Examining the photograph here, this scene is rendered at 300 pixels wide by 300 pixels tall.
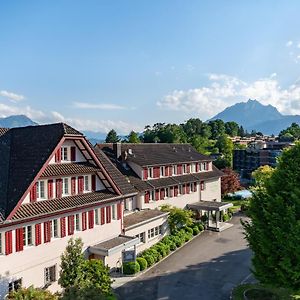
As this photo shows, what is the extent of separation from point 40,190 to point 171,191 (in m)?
22.2

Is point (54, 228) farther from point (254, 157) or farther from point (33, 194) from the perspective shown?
point (254, 157)

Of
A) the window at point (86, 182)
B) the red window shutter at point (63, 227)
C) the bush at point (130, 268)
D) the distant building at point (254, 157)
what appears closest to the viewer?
the red window shutter at point (63, 227)

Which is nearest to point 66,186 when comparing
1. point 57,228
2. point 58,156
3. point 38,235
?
point 58,156

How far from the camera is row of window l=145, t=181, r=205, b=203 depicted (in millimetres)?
40938

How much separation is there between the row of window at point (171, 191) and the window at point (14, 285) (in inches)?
773

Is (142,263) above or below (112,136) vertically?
below

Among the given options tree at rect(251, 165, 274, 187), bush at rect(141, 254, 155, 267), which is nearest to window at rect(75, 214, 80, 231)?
bush at rect(141, 254, 155, 267)

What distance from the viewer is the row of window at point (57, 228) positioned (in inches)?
841

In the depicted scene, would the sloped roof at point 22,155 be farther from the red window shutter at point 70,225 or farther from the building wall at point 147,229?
the building wall at point 147,229

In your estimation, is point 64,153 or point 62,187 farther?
point 64,153

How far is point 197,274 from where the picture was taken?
29406 mm

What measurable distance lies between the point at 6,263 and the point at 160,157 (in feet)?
89.9

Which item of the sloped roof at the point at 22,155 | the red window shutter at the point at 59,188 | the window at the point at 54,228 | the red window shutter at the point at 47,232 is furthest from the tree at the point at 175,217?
the red window shutter at the point at 47,232

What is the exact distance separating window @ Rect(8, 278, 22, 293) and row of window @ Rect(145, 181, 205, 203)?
1963cm
